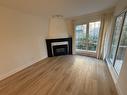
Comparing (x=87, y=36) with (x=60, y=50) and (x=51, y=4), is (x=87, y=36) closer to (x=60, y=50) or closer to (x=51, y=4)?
(x=60, y=50)

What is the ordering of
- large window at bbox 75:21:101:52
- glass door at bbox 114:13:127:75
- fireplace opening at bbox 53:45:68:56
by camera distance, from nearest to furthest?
glass door at bbox 114:13:127:75, large window at bbox 75:21:101:52, fireplace opening at bbox 53:45:68:56

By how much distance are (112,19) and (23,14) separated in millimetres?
3527

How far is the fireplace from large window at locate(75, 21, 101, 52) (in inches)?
25.2

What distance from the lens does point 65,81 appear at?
2279 millimetres

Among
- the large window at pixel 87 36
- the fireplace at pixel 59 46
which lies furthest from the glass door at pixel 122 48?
the fireplace at pixel 59 46

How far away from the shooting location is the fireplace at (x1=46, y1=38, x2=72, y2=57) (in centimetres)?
437

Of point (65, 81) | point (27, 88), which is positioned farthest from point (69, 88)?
point (27, 88)

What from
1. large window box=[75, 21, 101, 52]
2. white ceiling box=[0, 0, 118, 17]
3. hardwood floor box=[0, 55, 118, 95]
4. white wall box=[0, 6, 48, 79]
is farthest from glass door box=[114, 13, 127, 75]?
white wall box=[0, 6, 48, 79]

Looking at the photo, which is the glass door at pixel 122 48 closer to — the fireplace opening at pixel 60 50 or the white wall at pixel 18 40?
the fireplace opening at pixel 60 50

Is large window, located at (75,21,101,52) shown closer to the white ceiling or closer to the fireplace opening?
the fireplace opening

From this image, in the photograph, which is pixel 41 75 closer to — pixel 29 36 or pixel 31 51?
pixel 31 51

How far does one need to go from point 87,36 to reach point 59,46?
1696 millimetres

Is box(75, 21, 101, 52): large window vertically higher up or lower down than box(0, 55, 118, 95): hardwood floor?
higher up

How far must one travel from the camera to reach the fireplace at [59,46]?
4.37 metres
